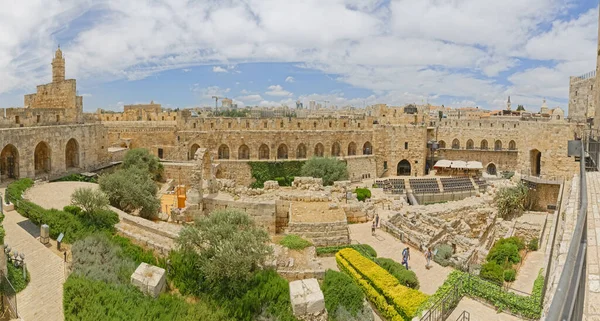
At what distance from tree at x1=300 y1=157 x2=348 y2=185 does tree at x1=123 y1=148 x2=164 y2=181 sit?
9260 millimetres

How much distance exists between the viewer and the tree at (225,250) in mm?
9383

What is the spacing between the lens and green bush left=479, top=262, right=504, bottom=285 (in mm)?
11461

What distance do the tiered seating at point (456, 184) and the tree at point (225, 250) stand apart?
16.4 m

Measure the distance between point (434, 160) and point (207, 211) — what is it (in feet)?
73.8

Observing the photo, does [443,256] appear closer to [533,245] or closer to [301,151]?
[533,245]

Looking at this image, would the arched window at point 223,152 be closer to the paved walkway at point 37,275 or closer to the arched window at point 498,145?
the paved walkway at point 37,275

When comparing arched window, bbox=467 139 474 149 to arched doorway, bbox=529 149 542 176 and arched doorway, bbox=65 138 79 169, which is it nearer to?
arched doorway, bbox=529 149 542 176

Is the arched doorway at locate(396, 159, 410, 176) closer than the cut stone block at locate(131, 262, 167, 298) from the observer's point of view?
No

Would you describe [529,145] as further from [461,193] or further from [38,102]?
[38,102]

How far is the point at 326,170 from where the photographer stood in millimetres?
26031

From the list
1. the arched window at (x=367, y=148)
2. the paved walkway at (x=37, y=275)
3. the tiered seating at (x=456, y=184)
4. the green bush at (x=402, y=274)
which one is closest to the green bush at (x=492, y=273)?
the green bush at (x=402, y=274)

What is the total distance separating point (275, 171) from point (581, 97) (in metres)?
29.5

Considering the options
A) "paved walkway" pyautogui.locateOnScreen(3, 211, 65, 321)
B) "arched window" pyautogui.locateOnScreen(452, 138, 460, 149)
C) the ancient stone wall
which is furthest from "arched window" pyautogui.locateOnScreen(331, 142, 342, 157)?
"paved walkway" pyautogui.locateOnScreen(3, 211, 65, 321)

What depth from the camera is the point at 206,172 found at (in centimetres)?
1739
